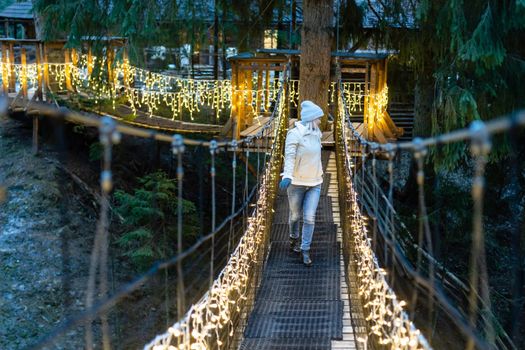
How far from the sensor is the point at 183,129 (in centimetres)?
962

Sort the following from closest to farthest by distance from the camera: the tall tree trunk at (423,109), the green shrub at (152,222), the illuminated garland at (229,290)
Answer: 1. the illuminated garland at (229,290)
2. the green shrub at (152,222)
3. the tall tree trunk at (423,109)

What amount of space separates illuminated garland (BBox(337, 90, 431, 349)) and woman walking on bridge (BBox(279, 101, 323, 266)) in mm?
374

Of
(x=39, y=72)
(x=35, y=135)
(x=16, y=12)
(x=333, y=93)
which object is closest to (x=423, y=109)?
(x=333, y=93)

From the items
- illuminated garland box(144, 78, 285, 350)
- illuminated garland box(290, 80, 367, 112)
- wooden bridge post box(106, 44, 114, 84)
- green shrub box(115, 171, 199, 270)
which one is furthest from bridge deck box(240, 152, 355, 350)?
wooden bridge post box(106, 44, 114, 84)

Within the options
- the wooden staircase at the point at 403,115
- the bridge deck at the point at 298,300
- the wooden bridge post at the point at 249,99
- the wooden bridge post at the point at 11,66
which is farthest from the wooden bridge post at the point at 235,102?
the wooden staircase at the point at 403,115

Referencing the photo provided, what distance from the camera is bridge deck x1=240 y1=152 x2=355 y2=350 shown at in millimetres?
4316

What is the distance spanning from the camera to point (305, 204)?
5324 millimetres

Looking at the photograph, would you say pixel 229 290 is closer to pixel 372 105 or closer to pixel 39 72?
pixel 372 105

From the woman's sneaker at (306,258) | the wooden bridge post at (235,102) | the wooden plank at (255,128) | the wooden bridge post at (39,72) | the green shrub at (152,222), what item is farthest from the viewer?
the wooden bridge post at (39,72)

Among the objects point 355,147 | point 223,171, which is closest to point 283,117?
point 355,147

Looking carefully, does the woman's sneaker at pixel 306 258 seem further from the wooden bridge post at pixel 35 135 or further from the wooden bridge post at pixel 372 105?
the wooden bridge post at pixel 35 135

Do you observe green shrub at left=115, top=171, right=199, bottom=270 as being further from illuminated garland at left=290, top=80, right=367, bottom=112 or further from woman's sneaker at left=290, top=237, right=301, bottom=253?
woman's sneaker at left=290, top=237, right=301, bottom=253

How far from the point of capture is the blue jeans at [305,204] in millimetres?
5293

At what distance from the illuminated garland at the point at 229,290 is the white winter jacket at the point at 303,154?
0.50 metres
